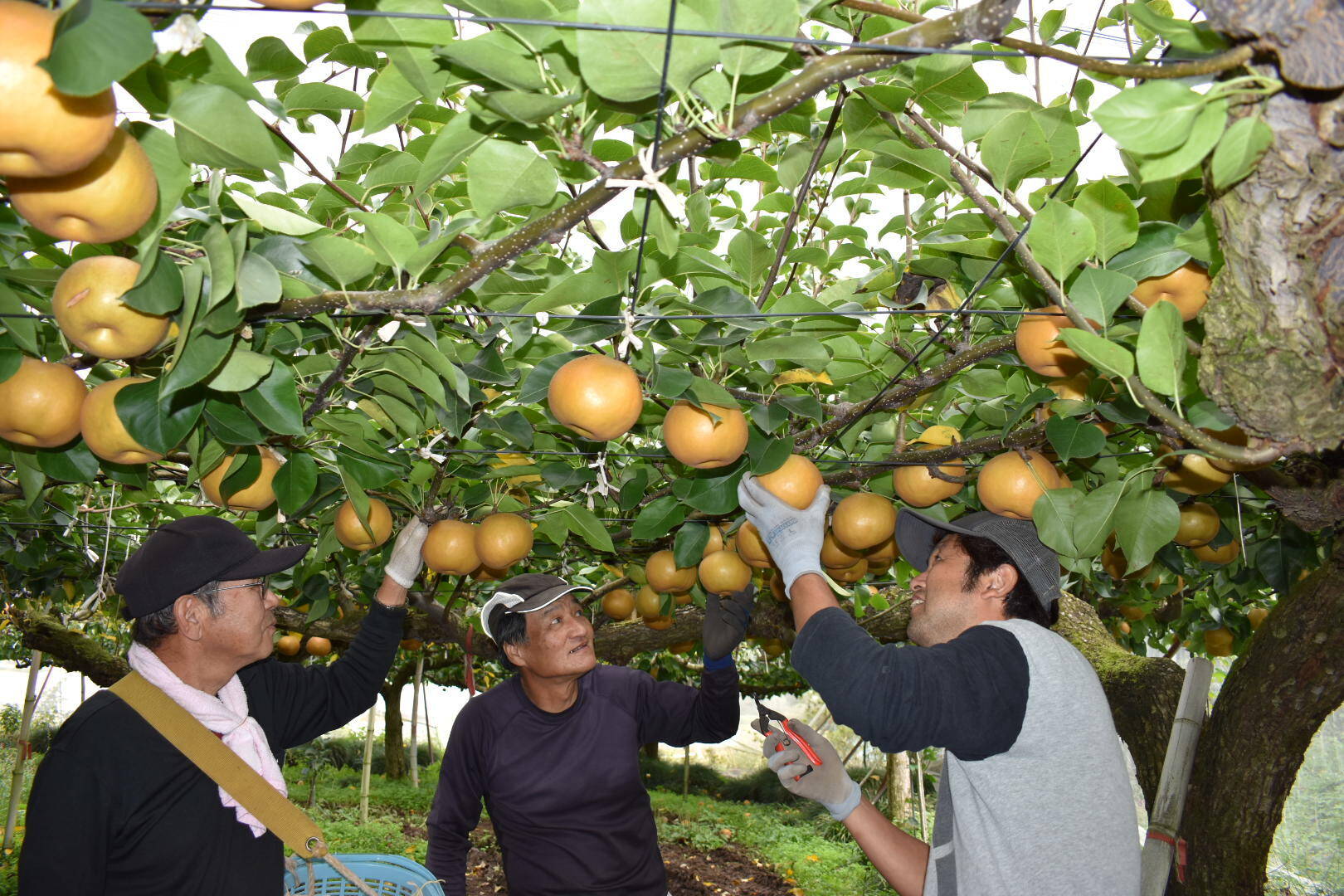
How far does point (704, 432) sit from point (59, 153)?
1.11 meters

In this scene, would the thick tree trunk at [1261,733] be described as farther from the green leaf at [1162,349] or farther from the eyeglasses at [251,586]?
the eyeglasses at [251,586]

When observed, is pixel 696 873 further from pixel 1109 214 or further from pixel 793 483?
pixel 1109 214

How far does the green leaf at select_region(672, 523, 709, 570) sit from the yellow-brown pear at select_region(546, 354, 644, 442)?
3.90ft

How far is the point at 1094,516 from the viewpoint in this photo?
70.0 inches

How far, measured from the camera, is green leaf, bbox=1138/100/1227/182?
775 mm

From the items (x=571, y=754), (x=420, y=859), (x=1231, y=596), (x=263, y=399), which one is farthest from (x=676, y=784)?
(x=263, y=399)

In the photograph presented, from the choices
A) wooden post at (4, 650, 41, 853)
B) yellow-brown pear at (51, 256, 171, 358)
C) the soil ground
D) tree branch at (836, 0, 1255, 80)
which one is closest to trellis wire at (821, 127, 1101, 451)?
tree branch at (836, 0, 1255, 80)

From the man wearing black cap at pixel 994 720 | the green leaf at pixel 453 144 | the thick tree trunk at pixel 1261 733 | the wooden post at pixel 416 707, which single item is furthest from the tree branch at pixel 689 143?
the wooden post at pixel 416 707

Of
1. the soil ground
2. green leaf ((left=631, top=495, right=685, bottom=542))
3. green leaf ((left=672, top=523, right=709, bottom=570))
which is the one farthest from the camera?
the soil ground

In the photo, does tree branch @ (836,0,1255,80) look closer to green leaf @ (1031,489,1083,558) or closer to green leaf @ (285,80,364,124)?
green leaf @ (285,80,364,124)

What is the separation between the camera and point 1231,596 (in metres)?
4.71

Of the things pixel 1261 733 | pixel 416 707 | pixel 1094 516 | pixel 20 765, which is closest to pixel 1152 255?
pixel 1094 516

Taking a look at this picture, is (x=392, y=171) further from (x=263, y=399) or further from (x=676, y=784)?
(x=676, y=784)

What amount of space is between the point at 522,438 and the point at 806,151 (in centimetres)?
86
